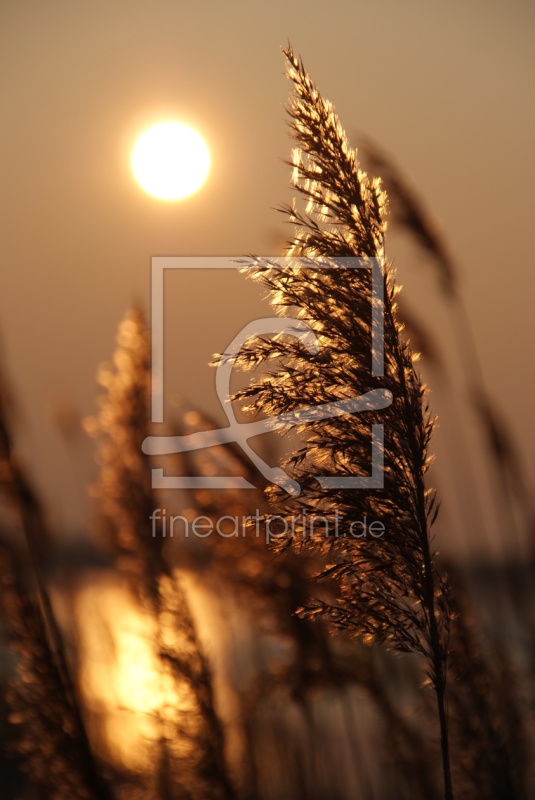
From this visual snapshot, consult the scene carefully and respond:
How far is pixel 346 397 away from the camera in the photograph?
3324 mm

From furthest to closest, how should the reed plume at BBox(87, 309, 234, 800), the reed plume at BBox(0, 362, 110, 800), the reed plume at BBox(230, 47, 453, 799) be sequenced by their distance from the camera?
the reed plume at BBox(87, 309, 234, 800) → the reed plume at BBox(0, 362, 110, 800) → the reed plume at BBox(230, 47, 453, 799)

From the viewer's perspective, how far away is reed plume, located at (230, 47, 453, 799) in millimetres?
3189

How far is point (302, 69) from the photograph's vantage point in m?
3.33

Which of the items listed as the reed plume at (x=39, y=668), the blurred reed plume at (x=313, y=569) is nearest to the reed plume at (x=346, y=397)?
the blurred reed plume at (x=313, y=569)

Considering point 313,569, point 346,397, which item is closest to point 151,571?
point 313,569

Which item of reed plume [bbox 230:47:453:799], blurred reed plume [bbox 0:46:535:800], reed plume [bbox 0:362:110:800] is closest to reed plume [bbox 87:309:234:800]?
blurred reed plume [bbox 0:46:535:800]

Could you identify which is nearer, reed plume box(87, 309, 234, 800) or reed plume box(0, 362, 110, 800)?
reed plume box(0, 362, 110, 800)

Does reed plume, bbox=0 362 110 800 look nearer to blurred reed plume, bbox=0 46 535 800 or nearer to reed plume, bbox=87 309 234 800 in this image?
blurred reed plume, bbox=0 46 535 800

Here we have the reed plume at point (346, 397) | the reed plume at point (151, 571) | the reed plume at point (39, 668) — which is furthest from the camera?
the reed plume at point (151, 571)

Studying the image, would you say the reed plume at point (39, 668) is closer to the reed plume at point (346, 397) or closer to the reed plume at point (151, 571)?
the reed plume at point (151, 571)

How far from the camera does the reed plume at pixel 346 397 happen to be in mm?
3189

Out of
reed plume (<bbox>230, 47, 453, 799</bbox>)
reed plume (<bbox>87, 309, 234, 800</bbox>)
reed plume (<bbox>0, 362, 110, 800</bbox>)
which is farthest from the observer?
reed plume (<bbox>87, 309, 234, 800</bbox>)

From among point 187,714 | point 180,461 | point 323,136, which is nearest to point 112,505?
point 180,461

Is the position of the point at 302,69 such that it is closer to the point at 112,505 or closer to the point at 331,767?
the point at 112,505
